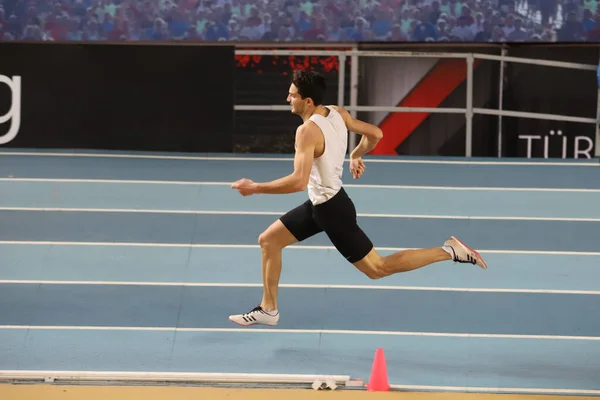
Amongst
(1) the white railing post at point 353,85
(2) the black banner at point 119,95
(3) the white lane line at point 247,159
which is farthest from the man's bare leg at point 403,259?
(1) the white railing post at point 353,85

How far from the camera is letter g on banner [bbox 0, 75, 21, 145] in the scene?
47.1ft

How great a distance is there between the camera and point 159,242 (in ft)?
33.0

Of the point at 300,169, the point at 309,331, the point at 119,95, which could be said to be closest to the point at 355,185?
the point at 119,95

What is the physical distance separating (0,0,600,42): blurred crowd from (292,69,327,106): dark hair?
8912mm

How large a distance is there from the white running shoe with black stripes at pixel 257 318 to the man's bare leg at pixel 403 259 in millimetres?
656

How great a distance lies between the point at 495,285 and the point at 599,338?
1.48 metres

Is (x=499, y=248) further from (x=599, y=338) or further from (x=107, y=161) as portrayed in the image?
(x=107, y=161)

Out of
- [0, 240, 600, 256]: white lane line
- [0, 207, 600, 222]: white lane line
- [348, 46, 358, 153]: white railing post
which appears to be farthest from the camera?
[348, 46, 358, 153]: white railing post

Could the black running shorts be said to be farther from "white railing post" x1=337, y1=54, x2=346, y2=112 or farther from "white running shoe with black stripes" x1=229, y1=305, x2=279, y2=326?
"white railing post" x1=337, y1=54, x2=346, y2=112

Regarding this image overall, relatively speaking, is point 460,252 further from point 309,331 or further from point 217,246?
point 217,246

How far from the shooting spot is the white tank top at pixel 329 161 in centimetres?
653

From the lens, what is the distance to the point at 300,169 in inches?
248

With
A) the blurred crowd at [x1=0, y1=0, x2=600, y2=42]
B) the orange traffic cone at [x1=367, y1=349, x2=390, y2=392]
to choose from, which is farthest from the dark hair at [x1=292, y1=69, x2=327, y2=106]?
the blurred crowd at [x1=0, y1=0, x2=600, y2=42]

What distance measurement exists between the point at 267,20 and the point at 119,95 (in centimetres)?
234
